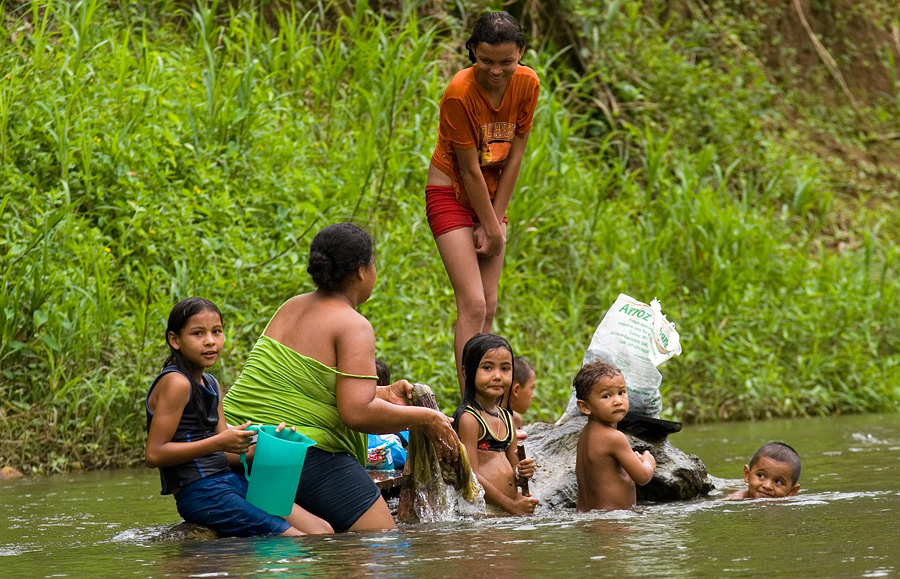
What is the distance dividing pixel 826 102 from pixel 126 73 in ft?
33.7

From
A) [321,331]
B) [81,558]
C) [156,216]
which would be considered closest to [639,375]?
[321,331]

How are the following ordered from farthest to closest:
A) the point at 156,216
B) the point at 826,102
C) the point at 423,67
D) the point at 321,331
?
1. the point at 826,102
2. the point at 423,67
3. the point at 156,216
4. the point at 321,331

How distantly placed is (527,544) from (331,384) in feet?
3.38

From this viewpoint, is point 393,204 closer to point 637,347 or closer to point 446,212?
point 446,212

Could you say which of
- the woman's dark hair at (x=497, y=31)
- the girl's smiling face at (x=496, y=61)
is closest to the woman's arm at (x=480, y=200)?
the girl's smiling face at (x=496, y=61)

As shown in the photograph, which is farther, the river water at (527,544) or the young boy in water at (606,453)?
the young boy in water at (606,453)

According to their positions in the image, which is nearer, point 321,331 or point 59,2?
point 321,331

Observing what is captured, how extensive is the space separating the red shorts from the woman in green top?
1.30 meters

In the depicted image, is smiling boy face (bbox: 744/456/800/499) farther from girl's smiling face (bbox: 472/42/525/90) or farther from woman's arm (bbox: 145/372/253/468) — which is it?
woman's arm (bbox: 145/372/253/468)

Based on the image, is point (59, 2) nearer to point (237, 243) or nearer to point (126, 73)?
point (126, 73)

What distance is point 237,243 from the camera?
845cm

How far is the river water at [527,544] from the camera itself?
11.2 ft

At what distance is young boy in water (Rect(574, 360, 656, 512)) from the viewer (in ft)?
16.8

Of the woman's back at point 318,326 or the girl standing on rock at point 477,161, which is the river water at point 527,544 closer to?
the woman's back at point 318,326
